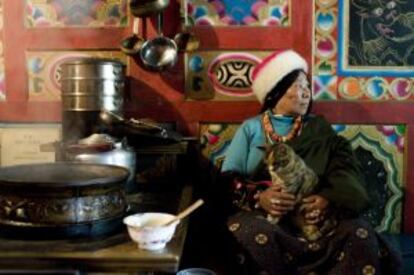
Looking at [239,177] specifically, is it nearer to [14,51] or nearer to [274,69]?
[274,69]

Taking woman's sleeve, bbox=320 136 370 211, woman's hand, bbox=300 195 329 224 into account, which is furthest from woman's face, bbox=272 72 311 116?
woman's hand, bbox=300 195 329 224

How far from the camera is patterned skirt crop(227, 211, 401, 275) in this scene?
92.4 inches

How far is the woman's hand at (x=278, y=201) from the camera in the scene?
2475mm

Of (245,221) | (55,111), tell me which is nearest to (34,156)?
A: (55,111)

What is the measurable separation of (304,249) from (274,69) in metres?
0.99

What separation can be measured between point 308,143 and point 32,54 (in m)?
1.72

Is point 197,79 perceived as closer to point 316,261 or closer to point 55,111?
point 55,111

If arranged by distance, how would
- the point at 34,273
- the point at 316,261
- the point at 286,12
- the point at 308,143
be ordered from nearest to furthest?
the point at 34,273 → the point at 316,261 → the point at 308,143 → the point at 286,12

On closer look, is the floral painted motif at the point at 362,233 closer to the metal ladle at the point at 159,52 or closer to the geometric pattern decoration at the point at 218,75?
the geometric pattern decoration at the point at 218,75

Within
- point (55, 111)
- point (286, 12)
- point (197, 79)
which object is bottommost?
point (55, 111)

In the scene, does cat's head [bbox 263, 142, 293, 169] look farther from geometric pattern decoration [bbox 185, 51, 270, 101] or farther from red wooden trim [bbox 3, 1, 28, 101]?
red wooden trim [bbox 3, 1, 28, 101]

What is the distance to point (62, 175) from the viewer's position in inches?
81.7

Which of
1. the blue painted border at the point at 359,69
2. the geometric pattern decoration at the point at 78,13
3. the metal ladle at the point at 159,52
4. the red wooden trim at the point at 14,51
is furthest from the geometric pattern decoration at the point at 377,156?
the red wooden trim at the point at 14,51

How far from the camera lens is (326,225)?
8.15 feet
